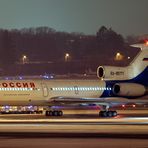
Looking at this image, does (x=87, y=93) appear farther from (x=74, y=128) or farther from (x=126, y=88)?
(x=74, y=128)

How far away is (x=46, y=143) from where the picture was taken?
104 feet

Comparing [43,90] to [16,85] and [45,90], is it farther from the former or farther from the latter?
[16,85]

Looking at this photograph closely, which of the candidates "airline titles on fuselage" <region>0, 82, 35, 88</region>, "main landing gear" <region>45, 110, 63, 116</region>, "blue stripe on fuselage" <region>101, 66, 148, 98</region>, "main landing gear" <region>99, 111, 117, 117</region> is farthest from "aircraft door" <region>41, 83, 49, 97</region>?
"blue stripe on fuselage" <region>101, 66, 148, 98</region>

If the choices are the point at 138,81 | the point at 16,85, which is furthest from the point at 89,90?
the point at 16,85

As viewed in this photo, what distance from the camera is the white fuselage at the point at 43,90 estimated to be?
6159 cm

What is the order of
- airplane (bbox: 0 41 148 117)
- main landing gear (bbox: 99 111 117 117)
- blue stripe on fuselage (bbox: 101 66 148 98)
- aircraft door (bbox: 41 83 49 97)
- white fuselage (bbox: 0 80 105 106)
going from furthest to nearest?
blue stripe on fuselage (bbox: 101 66 148 98)
aircraft door (bbox: 41 83 49 97)
airplane (bbox: 0 41 148 117)
white fuselage (bbox: 0 80 105 106)
main landing gear (bbox: 99 111 117 117)

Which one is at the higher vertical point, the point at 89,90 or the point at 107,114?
the point at 89,90

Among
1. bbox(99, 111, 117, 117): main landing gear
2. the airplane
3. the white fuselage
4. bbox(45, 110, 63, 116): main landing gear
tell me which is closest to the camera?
bbox(99, 111, 117, 117): main landing gear

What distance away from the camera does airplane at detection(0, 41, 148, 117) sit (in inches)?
2435

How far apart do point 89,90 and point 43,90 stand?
5.47 metres

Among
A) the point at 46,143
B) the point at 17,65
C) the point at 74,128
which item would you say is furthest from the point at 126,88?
the point at 17,65

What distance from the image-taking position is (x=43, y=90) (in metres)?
63.2

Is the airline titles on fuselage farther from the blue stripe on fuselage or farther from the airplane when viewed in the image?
the blue stripe on fuselage

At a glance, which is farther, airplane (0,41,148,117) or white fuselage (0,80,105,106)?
airplane (0,41,148,117)
